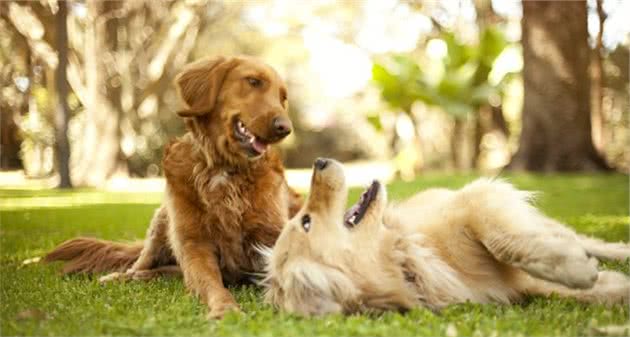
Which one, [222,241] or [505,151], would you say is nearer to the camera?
[222,241]

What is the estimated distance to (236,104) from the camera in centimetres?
417

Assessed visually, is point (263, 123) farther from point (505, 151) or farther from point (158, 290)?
point (505, 151)

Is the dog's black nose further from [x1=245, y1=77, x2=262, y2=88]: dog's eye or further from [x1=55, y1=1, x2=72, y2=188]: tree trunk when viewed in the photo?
[x1=55, y1=1, x2=72, y2=188]: tree trunk

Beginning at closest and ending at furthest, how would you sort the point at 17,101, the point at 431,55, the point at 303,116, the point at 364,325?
the point at 364,325
the point at 17,101
the point at 431,55
the point at 303,116

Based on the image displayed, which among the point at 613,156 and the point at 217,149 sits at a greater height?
the point at 217,149

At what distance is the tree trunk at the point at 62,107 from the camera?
47.4 feet

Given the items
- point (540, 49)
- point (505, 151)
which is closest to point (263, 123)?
Answer: point (540, 49)

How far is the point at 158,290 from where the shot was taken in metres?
4.04

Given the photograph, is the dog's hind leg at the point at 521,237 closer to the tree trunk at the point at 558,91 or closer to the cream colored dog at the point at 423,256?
the cream colored dog at the point at 423,256

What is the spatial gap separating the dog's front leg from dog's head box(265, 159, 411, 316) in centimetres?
24

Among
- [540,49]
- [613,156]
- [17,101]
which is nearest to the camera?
[17,101]

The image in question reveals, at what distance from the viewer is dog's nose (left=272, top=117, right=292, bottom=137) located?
4.01 metres

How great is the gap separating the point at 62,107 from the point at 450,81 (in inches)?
415

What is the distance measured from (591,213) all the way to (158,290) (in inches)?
211
